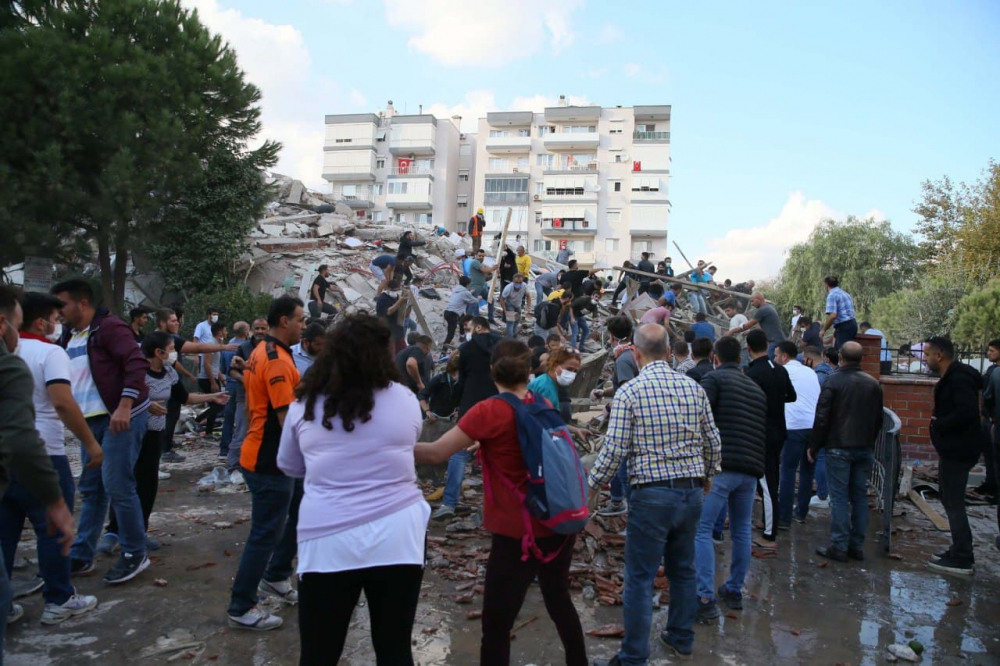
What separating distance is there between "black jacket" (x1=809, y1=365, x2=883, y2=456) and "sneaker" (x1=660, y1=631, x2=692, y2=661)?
302 cm

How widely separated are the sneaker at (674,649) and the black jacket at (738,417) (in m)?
1.18

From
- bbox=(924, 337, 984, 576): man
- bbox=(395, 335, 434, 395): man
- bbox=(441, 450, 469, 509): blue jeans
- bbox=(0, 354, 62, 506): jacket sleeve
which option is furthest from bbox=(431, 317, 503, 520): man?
bbox=(0, 354, 62, 506): jacket sleeve

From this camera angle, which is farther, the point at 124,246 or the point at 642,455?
the point at 124,246

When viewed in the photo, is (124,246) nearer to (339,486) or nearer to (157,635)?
(157,635)

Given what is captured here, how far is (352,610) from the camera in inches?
103

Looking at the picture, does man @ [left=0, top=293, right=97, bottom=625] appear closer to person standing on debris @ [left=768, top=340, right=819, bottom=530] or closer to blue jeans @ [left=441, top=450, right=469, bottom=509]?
blue jeans @ [left=441, top=450, right=469, bottom=509]

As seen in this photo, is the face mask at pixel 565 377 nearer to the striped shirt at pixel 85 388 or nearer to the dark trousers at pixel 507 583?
the dark trousers at pixel 507 583

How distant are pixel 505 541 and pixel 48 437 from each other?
2961mm

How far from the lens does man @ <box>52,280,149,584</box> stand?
4609mm

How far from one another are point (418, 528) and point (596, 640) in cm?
219

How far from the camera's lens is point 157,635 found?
4.03 m

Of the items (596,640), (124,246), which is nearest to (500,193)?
(124,246)

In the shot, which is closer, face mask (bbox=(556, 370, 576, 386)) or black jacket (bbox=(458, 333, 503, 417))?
face mask (bbox=(556, 370, 576, 386))

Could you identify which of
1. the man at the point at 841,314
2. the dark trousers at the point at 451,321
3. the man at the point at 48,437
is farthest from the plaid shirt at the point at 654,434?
the dark trousers at the point at 451,321
